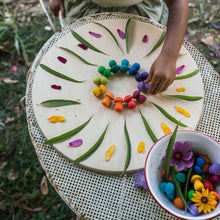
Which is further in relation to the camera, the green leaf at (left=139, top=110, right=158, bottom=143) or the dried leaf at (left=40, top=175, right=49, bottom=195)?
the dried leaf at (left=40, top=175, right=49, bottom=195)

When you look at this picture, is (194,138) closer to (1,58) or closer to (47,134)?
(47,134)

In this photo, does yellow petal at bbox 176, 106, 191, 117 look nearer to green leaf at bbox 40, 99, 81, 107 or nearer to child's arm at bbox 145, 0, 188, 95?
child's arm at bbox 145, 0, 188, 95

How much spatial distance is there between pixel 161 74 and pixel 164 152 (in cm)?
24

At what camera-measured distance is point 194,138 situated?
57 cm

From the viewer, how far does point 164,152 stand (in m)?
0.58

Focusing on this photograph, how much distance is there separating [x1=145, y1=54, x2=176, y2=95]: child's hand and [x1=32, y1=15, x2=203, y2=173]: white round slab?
0.04m

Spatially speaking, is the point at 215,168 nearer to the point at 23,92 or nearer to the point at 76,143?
the point at 76,143

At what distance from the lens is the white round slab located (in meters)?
0.67

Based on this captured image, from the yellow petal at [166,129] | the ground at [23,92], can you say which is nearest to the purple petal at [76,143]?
the yellow petal at [166,129]

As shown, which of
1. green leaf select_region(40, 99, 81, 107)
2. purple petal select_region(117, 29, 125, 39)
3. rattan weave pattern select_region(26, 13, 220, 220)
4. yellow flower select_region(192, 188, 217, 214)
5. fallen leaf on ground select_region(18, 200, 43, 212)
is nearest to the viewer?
yellow flower select_region(192, 188, 217, 214)

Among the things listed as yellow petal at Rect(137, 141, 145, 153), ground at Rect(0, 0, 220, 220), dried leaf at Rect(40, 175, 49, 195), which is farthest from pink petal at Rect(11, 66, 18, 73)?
yellow petal at Rect(137, 141, 145, 153)

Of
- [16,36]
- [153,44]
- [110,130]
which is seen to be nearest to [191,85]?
[153,44]

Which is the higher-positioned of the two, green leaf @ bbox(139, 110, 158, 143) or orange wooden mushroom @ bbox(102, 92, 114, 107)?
orange wooden mushroom @ bbox(102, 92, 114, 107)

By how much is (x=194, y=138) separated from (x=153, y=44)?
15.6 inches
